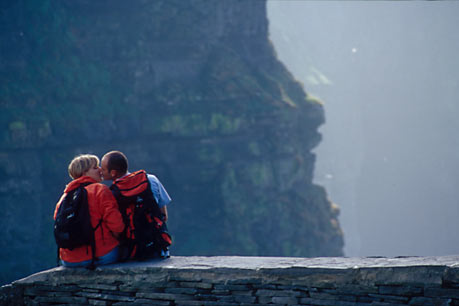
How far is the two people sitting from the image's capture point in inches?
219

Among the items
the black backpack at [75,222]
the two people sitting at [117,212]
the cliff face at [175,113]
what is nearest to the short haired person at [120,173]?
the two people sitting at [117,212]

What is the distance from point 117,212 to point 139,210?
0.30 metres

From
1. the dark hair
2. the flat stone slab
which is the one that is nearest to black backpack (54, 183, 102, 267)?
the dark hair

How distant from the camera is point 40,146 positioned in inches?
1439

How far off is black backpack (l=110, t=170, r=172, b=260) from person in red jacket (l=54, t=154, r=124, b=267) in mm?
131

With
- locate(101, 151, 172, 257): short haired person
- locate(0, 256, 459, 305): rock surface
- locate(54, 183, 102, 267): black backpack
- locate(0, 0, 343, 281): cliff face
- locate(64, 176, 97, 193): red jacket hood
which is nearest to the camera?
locate(0, 256, 459, 305): rock surface

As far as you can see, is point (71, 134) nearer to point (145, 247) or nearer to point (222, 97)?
point (222, 97)

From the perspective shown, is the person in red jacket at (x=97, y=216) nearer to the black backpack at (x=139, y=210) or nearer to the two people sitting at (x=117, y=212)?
the two people sitting at (x=117, y=212)

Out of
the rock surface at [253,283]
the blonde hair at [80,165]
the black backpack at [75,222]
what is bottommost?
the rock surface at [253,283]

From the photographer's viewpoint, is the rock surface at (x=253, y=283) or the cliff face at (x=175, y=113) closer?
the rock surface at (x=253, y=283)

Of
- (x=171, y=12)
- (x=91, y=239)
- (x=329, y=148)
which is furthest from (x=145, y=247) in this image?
(x=329, y=148)

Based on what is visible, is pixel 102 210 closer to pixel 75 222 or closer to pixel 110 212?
pixel 110 212

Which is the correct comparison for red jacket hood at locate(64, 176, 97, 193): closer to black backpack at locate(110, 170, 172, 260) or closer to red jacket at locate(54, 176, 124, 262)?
red jacket at locate(54, 176, 124, 262)

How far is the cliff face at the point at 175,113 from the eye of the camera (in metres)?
37.7
